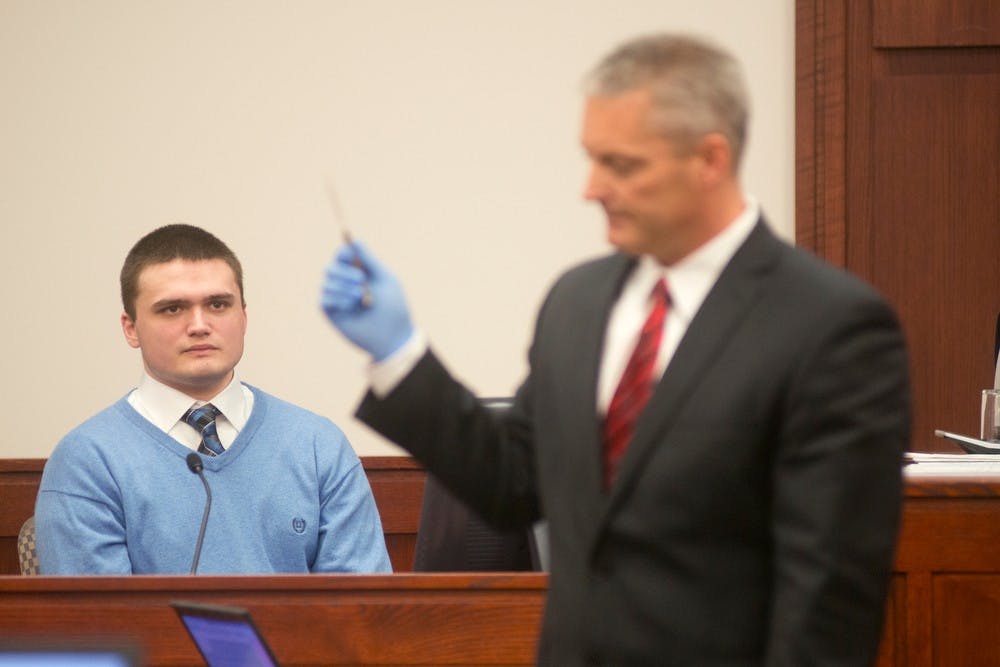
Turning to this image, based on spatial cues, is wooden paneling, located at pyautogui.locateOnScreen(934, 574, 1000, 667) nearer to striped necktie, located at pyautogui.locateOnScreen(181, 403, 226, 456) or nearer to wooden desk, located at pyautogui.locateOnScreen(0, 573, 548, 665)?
wooden desk, located at pyautogui.locateOnScreen(0, 573, 548, 665)

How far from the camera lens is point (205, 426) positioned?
8.04ft

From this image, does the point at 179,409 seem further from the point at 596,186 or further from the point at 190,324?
the point at 596,186

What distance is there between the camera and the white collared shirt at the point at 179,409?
96.0 inches

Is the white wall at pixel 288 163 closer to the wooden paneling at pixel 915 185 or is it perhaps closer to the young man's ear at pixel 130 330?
the wooden paneling at pixel 915 185

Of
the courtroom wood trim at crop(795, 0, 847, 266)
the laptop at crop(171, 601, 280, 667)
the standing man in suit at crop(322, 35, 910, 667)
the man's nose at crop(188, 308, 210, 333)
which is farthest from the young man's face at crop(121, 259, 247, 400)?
the courtroom wood trim at crop(795, 0, 847, 266)

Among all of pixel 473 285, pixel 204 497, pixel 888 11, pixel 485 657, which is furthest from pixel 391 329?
pixel 888 11

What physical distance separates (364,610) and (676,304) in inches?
35.9

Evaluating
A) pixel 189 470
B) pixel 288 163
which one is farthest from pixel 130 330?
pixel 288 163

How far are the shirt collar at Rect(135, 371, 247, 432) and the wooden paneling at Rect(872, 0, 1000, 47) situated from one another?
8.31 ft

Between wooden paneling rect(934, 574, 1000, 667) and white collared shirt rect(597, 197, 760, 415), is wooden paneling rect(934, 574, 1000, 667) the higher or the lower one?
the lower one

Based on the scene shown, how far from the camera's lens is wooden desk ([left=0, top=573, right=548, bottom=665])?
6.50 feet

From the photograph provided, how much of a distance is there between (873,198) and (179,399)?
251 centimetres

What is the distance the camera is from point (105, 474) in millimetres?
2330

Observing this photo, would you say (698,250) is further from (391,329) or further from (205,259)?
(205,259)
